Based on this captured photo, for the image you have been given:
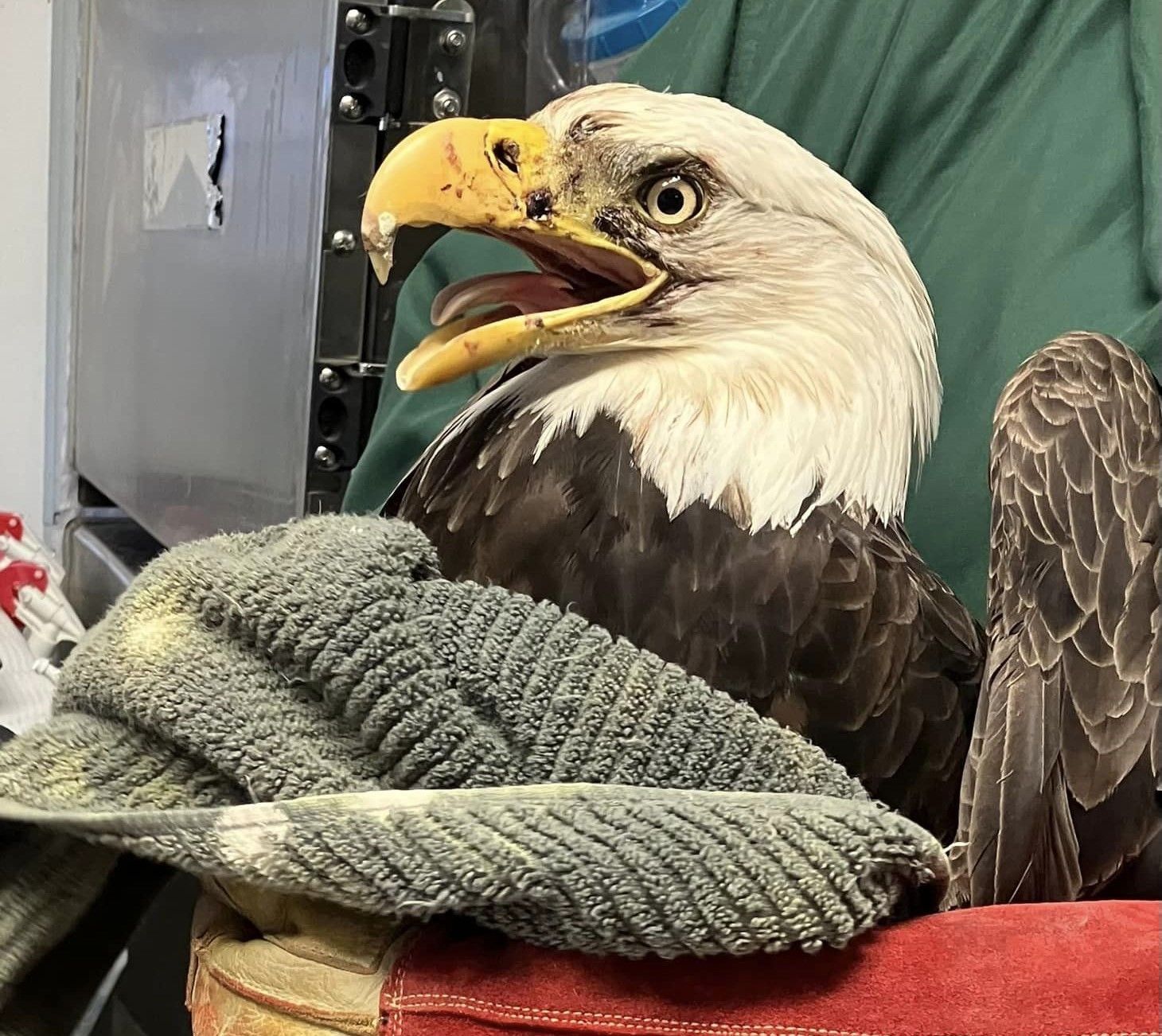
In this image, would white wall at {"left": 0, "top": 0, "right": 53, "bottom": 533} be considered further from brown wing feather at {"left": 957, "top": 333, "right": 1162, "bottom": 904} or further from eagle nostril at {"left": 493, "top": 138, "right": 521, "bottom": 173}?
brown wing feather at {"left": 957, "top": 333, "right": 1162, "bottom": 904}

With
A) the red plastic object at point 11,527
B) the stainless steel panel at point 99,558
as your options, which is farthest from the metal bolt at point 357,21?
the red plastic object at point 11,527

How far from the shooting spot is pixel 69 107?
229 cm

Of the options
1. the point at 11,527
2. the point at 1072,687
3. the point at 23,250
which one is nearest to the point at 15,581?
the point at 11,527

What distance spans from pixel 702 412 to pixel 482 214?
15 centimetres

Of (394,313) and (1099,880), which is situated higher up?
(394,313)

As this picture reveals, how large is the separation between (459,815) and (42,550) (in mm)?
1875

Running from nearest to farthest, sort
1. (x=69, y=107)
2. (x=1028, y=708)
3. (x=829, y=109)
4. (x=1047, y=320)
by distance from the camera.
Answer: (x=1028, y=708) → (x=1047, y=320) → (x=829, y=109) → (x=69, y=107)

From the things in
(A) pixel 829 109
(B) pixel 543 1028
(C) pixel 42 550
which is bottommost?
(C) pixel 42 550

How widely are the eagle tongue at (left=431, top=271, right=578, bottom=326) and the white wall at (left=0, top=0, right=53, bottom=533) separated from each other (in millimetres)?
2101

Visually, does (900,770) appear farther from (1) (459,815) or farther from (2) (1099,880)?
(1) (459,815)

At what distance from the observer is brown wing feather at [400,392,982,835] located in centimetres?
51

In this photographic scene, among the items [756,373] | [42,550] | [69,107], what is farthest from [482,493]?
[69,107]

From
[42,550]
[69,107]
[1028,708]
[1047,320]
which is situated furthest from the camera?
[69,107]

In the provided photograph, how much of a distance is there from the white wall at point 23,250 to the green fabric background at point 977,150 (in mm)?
1816
